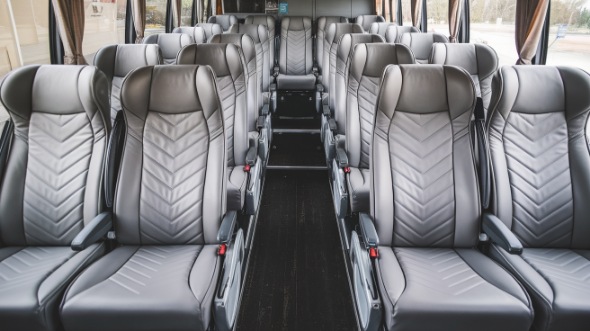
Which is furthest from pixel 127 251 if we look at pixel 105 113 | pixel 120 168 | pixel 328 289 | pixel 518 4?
pixel 518 4

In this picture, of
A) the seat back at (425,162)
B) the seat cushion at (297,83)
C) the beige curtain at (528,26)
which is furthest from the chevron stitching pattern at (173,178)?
the seat cushion at (297,83)

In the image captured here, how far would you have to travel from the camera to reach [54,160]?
2104mm

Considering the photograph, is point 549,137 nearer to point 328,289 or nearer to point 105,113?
point 328,289

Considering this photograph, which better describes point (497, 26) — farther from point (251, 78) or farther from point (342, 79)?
point (251, 78)

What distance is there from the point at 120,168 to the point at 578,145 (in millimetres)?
2411

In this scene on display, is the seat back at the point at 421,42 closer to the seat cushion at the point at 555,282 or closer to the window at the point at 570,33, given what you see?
the window at the point at 570,33

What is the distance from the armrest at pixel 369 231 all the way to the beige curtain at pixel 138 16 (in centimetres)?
474

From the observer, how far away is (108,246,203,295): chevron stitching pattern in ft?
5.60

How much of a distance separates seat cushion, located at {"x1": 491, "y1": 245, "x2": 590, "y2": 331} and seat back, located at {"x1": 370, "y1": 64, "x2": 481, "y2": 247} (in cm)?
26

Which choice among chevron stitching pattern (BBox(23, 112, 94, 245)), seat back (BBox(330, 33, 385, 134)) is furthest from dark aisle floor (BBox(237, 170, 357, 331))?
chevron stitching pattern (BBox(23, 112, 94, 245))

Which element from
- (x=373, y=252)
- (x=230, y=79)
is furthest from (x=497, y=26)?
(x=373, y=252)

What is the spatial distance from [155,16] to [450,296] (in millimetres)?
6530

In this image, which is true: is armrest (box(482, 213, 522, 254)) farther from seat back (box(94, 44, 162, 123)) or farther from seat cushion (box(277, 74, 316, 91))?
seat cushion (box(277, 74, 316, 91))

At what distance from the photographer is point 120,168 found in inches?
80.7
